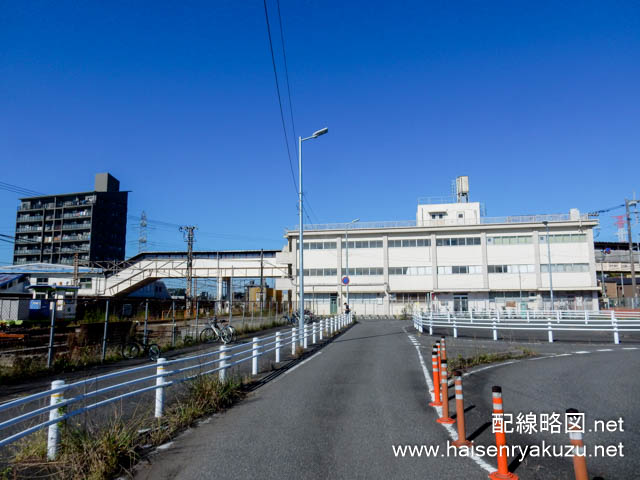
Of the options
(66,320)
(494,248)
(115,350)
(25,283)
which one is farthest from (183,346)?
(494,248)

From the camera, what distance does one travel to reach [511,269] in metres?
58.3

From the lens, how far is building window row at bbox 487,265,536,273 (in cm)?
5791

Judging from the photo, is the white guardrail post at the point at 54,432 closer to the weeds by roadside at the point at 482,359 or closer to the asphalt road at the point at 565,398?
the asphalt road at the point at 565,398

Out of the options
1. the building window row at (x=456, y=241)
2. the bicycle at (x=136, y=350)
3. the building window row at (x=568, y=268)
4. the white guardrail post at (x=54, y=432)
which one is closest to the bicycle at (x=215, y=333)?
the bicycle at (x=136, y=350)

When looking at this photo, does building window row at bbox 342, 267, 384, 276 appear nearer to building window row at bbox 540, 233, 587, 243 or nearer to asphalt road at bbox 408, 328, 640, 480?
building window row at bbox 540, 233, 587, 243

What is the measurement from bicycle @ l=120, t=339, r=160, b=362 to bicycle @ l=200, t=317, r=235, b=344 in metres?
4.92

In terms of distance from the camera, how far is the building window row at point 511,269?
57906mm

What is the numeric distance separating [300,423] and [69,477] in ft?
10.4

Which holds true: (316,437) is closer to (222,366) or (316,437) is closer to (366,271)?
(222,366)

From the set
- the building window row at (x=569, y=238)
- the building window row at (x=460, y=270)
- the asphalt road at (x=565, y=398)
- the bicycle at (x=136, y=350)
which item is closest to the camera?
the asphalt road at (x=565, y=398)

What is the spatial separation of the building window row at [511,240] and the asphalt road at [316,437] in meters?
52.4

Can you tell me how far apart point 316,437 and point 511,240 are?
58.1 m

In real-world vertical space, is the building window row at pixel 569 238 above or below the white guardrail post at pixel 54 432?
above

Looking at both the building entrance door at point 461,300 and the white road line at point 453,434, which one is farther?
the building entrance door at point 461,300
